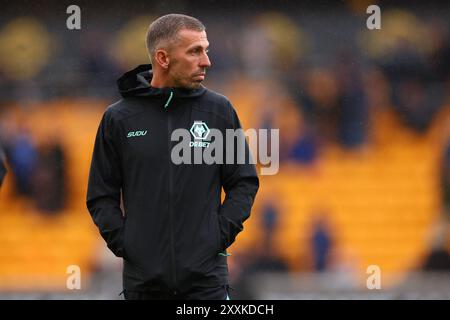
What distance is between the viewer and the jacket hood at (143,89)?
13.3ft

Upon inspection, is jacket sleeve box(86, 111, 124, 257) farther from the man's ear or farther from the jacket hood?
the man's ear

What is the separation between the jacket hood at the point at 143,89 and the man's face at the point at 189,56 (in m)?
0.04

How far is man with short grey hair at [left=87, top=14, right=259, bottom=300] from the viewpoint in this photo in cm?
394

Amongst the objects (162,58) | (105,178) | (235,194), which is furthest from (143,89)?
(235,194)

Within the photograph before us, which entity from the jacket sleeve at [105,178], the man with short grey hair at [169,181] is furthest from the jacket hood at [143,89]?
the jacket sleeve at [105,178]

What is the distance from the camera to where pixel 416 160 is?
42.0 ft

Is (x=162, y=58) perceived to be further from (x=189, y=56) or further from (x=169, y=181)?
(x=169, y=181)

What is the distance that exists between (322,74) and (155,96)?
29.1ft

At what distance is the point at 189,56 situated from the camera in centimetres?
404

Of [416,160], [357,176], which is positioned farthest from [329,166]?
[416,160]

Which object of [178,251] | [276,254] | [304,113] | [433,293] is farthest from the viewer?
[304,113]

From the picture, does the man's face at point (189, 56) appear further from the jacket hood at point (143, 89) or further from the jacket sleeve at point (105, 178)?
the jacket sleeve at point (105, 178)

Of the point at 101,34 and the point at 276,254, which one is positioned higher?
the point at 101,34
